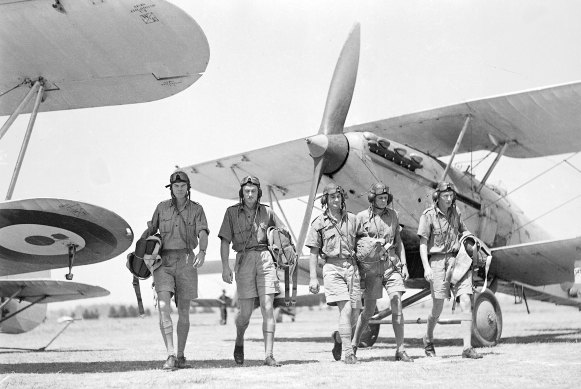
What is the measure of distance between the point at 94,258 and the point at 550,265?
24.4 feet

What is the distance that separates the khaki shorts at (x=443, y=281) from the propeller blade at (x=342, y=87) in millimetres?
3414

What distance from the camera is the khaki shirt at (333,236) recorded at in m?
6.84

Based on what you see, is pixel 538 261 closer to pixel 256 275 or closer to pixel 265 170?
pixel 265 170

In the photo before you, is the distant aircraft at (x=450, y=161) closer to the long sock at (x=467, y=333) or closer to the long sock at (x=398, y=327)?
the long sock at (x=467, y=333)

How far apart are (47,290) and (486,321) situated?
8.52 m

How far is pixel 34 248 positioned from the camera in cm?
702

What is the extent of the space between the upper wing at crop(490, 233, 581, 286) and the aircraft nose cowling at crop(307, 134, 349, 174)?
2.93 m

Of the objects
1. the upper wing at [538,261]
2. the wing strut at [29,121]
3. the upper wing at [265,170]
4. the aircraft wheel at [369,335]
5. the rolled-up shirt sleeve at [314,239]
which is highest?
the upper wing at [265,170]

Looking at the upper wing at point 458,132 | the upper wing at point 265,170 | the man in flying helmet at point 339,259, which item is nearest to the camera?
the man in flying helmet at point 339,259

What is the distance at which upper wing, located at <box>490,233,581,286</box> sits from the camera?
33.8 ft

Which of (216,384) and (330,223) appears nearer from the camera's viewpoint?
(216,384)

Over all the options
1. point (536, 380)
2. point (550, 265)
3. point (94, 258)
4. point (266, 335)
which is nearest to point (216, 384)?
point (266, 335)

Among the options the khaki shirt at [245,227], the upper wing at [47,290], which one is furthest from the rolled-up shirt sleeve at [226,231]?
the upper wing at [47,290]

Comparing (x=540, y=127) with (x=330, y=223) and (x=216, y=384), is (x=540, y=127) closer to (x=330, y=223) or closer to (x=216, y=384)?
(x=330, y=223)
